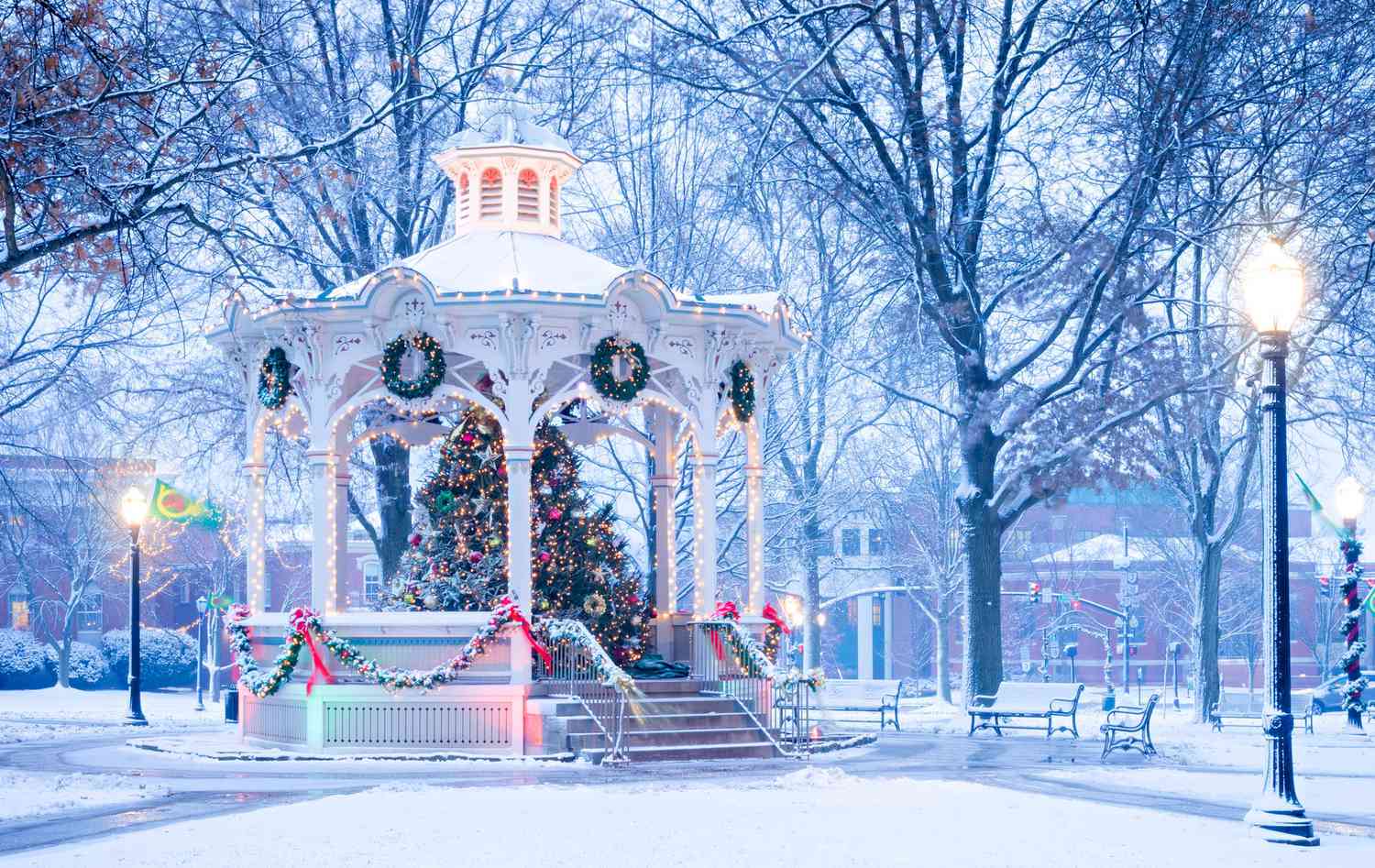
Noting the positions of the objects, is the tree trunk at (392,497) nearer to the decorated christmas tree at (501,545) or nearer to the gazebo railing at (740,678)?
the decorated christmas tree at (501,545)

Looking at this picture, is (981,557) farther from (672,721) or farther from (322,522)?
(322,522)

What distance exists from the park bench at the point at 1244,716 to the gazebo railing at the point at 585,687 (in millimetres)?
13285

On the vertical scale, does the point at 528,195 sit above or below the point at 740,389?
above

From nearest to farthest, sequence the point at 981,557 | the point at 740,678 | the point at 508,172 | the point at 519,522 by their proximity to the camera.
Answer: the point at 519,522 < the point at 740,678 < the point at 508,172 < the point at 981,557

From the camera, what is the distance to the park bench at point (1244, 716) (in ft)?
98.2

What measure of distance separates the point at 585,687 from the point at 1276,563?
990cm

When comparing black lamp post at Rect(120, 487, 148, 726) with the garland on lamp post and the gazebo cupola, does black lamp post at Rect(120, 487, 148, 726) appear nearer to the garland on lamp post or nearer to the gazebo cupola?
the gazebo cupola

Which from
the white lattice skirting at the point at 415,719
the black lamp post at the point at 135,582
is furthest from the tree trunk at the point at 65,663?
the white lattice skirting at the point at 415,719

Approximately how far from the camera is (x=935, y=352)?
3114 cm

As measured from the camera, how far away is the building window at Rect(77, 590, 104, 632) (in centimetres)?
6469

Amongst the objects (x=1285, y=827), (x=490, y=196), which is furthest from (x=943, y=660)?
(x=1285, y=827)

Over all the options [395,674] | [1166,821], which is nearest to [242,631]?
[395,674]

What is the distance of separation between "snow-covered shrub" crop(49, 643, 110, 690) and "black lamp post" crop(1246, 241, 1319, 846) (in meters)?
44.9

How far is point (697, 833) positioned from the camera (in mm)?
12508
